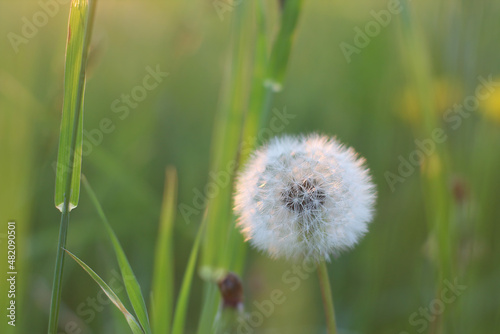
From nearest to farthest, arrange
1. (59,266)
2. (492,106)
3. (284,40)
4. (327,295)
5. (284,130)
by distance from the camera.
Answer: (59,266) < (327,295) < (284,40) < (492,106) < (284,130)

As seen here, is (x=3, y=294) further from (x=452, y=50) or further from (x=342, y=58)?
(x=342, y=58)

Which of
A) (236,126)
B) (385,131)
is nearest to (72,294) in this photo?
(236,126)

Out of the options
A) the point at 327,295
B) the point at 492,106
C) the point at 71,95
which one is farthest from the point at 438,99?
the point at 71,95

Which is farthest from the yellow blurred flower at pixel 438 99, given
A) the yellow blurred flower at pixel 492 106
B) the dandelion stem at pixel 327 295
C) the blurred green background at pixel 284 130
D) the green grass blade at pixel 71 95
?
the green grass blade at pixel 71 95

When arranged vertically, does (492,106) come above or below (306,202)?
above

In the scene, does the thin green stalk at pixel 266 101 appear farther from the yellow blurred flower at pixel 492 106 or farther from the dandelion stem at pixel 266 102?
the yellow blurred flower at pixel 492 106

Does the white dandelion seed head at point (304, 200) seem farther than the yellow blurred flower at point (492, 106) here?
No

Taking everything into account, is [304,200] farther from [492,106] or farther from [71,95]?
[492,106]
